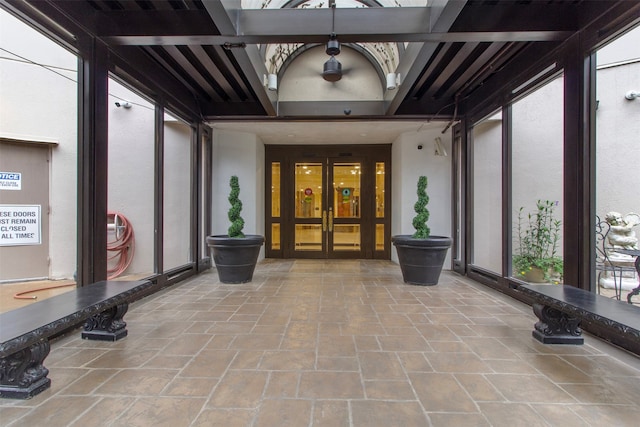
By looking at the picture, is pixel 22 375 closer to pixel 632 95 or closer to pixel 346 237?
pixel 346 237

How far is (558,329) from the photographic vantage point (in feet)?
7.68

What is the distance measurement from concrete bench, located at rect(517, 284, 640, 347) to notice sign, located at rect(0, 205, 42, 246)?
19.7 ft

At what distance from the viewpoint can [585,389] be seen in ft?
5.64

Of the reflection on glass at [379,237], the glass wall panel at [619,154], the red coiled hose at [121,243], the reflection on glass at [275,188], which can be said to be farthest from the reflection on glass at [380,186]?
the red coiled hose at [121,243]

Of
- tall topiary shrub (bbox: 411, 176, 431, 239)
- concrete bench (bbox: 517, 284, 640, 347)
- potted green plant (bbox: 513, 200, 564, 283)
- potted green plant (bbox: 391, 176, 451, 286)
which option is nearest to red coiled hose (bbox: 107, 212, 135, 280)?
potted green plant (bbox: 391, 176, 451, 286)

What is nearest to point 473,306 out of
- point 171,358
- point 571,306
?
point 571,306

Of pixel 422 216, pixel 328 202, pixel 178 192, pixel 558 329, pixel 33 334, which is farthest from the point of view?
pixel 328 202

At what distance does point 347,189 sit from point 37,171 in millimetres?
5258

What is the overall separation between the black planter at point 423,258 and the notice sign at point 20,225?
5190mm

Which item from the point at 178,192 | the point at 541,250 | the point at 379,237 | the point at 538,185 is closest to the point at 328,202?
the point at 379,237

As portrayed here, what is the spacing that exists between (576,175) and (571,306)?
4.19 ft

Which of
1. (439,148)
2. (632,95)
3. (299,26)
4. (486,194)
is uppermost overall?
(299,26)

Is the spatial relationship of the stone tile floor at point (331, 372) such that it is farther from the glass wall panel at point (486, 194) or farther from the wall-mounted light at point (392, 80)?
the wall-mounted light at point (392, 80)

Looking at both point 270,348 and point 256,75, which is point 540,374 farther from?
point 256,75
